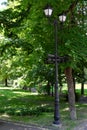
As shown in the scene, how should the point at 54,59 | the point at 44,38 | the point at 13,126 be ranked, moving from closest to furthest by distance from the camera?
the point at 13,126 < the point at 54,59 < the point at 44,38

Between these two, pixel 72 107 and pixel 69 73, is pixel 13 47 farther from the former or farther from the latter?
pixel 72 107

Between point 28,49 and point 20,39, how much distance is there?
721 millimetres

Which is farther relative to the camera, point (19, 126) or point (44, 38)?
point (44, 38)

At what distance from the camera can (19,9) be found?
14961 mm

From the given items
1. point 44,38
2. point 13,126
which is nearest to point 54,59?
point 44,38

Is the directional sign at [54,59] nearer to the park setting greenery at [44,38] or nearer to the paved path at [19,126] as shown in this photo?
the park setting greenery at [44,38]

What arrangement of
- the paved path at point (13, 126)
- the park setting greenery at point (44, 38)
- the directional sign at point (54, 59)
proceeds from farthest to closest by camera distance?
the park setting greenery at point (44, 38)
the directional sign at point (54, 59)
the paved path at point (13, 126)

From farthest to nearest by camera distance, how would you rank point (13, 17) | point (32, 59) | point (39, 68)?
1. point (39, 68)
2. point (13, 17)
3. point (32, 59)

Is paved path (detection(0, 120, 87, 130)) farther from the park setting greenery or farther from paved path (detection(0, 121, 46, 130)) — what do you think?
the park setting greenery

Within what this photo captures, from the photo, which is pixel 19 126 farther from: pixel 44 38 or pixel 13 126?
pixel 44 38

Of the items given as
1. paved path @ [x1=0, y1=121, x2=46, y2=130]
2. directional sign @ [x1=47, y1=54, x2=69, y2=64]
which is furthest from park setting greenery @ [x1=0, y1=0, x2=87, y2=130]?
paved path @ [x1=0, y1=121, x2=46, y2=130]

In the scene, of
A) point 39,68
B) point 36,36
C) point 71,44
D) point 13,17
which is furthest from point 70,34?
point 39,68


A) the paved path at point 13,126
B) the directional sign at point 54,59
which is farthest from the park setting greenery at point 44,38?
the paved path at point 13,126

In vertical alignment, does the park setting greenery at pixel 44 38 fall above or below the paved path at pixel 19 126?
above
